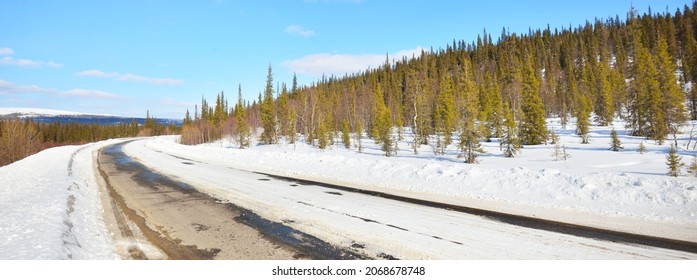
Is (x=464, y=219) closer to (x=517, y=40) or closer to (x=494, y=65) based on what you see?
(x=494, y=65)

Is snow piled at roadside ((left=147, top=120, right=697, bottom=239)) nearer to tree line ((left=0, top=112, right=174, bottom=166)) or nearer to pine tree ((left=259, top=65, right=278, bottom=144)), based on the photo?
pine tree ((left=259, top=65, right=278, bottom=144))

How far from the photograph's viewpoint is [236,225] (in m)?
6.17

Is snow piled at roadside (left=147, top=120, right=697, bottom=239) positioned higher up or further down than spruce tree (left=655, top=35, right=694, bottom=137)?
further down

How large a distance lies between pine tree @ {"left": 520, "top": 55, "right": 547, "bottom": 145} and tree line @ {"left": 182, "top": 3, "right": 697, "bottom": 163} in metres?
0.09

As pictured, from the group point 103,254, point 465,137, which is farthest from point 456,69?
point 103,254

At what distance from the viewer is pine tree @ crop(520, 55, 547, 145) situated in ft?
102

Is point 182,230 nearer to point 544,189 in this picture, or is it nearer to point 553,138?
point 544,189

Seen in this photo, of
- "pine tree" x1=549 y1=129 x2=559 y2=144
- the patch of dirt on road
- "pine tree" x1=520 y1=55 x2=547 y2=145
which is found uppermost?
"pine tree" x1=520 y1=55 x2=547 y2=145

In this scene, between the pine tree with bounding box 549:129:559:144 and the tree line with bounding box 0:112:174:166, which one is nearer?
the pine tree with bounding box 549:129:559:144

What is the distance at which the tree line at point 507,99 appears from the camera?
30.0 metres

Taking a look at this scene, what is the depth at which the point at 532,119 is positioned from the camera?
3192cm

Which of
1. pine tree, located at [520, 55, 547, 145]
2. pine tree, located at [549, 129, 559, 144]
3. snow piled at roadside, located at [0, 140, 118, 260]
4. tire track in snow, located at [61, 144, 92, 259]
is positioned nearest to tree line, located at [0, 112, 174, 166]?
snow piled at roadside, located at [0, 140, 118, 260]

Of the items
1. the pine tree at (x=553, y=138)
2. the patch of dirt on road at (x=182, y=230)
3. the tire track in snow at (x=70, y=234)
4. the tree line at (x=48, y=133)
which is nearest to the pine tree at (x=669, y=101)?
the pine tree at (x=553, y=138)
